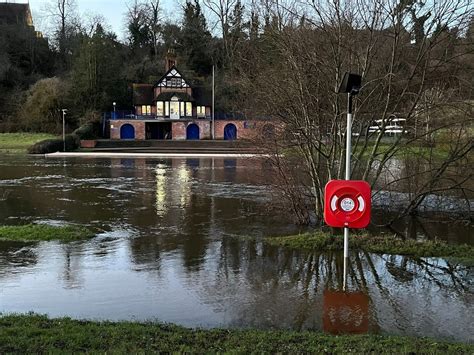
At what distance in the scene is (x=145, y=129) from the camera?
65438 mm

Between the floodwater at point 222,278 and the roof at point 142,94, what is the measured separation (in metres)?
53.3

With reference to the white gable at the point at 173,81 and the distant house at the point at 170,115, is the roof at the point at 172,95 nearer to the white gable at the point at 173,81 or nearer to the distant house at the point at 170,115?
the distant house at the point at 170,115

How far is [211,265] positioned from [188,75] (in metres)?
64.2

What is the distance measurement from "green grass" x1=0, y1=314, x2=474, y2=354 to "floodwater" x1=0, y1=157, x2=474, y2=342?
0.71 metres

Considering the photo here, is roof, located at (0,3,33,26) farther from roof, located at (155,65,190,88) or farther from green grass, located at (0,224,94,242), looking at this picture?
green grass, located at (0,224,94,242)

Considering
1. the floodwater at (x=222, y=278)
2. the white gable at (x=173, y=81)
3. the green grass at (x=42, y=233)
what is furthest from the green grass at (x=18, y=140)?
the green grass at (x=42, y=233)

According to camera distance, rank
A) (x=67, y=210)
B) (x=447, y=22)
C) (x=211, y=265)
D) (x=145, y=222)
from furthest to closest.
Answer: (x=67, y=210) → (x=145, y=222) → (x=447, y=22) → (x=211, y=265)

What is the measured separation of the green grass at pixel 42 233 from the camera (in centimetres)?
1129

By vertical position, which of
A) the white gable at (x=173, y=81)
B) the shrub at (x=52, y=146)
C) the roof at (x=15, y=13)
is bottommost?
the shrub at (x=52, y=146)

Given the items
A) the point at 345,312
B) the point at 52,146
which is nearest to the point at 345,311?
the point at 345,312

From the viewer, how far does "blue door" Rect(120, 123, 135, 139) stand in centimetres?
6444

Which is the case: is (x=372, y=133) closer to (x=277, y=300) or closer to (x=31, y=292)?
(x=277, y=300)

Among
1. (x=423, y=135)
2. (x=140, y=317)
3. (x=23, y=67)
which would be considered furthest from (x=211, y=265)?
(x=23, y=67)

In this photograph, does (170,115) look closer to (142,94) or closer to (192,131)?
(192,131)
